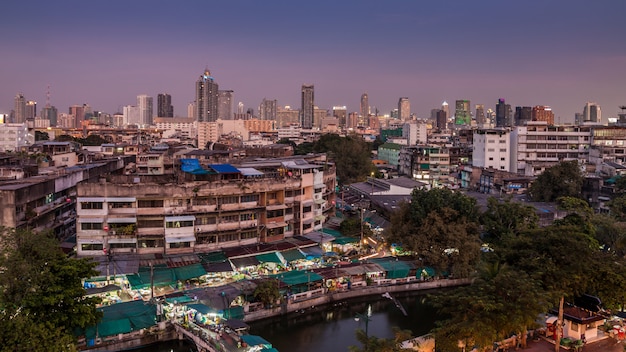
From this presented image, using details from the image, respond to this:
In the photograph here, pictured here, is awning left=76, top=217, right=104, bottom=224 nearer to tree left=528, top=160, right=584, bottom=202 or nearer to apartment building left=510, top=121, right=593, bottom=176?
tree left=528, top=160, right=584, bottom=202

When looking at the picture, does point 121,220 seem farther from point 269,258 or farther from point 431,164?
point 431,164

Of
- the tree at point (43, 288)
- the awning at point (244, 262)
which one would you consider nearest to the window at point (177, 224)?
the awning at point (244, 262)

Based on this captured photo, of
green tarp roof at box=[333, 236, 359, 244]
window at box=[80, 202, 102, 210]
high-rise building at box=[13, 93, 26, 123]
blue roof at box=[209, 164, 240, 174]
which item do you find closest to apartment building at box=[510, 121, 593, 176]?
green tarp roof at box=[333, 236, 359, 244]

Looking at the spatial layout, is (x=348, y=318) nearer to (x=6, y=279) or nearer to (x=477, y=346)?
(x=477, y=346)

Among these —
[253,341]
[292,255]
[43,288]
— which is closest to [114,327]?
[43,288]

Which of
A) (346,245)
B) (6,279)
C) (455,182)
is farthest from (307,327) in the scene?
(455,182)

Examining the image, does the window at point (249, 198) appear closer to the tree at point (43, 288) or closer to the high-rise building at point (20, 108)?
the tree at point (43, 288)
